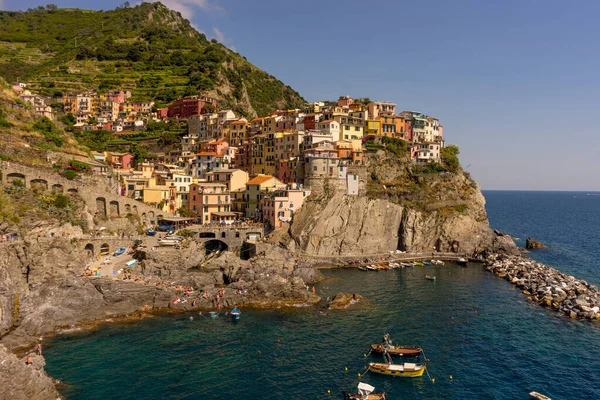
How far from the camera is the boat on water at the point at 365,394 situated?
3061 cm

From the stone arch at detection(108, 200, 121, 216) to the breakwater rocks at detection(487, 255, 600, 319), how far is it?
6052 cm

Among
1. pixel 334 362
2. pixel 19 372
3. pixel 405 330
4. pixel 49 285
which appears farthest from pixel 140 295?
pixel 405 330

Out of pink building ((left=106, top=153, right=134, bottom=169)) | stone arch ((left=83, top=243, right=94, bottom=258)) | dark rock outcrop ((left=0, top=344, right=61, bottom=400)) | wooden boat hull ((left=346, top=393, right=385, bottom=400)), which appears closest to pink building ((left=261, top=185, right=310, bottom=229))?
stone arch ((left=83, top=243, right=94, bottom=258))

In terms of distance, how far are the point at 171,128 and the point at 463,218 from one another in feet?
250

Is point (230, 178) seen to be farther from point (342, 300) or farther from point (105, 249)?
point (342, 300)

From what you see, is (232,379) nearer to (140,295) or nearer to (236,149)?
(140,295)

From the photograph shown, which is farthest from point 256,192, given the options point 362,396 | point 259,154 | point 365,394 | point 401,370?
point 362,396

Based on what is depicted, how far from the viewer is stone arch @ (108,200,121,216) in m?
64.8

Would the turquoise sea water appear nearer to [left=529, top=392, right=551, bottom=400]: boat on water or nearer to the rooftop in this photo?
[left=529, top=392, right=551, bottom=400]: boat on water

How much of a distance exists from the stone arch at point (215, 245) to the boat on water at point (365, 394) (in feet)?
128

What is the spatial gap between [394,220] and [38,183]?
57226mm

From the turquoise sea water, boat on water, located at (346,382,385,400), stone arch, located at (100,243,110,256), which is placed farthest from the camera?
stone arch, located at (100,243,110,256)

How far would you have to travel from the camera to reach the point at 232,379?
111 ft

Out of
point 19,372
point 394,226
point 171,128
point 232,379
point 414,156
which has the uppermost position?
point 171,128
